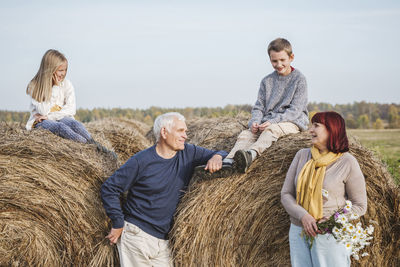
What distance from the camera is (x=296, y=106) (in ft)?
15.9

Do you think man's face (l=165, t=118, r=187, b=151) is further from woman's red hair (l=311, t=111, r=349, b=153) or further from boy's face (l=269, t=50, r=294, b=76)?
boy's face (l=269, t=50, r=294, b=76)

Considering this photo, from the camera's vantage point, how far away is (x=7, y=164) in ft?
14.0

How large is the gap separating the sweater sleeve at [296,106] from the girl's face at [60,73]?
9.87ft

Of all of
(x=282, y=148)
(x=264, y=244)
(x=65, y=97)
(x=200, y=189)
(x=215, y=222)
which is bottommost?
(x=264, y=244)

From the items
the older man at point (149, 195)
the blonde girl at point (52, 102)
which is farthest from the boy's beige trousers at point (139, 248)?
the blonde girl at point (52, 102)

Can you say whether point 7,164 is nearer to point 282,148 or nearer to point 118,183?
point 118,183

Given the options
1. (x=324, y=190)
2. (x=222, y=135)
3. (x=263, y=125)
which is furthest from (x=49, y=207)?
(x=324, y=190)

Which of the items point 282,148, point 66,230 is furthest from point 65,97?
point 282,148

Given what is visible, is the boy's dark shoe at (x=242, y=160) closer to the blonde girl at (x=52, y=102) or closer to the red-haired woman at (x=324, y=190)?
the red-haired woman at (x=324, y=190)

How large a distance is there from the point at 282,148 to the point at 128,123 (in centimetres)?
874

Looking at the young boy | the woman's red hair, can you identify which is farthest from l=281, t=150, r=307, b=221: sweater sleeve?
the young boy

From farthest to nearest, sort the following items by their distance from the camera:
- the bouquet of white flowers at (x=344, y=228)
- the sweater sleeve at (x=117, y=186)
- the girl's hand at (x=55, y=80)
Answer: the girl's hand at (x=55, y=80) < the sweater sleeve at (x=117, y=186) < the bouquet of white flowers at (x=344, y=228)

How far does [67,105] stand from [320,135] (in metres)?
3.83

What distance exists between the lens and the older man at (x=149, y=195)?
4070 millimetres
